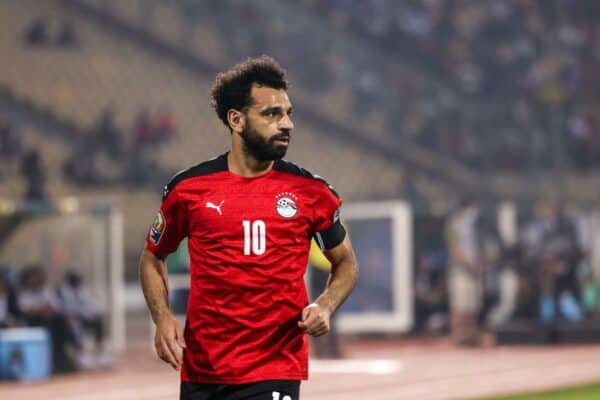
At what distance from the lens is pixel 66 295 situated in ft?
55.5

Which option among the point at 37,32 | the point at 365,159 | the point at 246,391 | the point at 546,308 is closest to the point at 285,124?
the point at 246,391

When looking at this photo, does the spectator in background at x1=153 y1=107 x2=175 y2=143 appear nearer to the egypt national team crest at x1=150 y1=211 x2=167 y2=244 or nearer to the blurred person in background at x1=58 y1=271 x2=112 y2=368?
the blurred person in background at x1=58 y1=271 x2=112 y2=368

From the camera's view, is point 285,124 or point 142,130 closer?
point 285,124

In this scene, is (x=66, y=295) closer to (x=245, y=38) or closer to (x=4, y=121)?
(x=4, y=121)

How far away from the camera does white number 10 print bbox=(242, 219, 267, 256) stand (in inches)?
205

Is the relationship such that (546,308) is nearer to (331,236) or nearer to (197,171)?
(331,236)

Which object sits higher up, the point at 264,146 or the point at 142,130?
the point at 142,130

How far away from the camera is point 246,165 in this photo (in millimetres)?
5340

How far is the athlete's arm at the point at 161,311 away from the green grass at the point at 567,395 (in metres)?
7.88

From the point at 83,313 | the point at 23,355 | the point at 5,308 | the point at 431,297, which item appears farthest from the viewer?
the point at 431,297

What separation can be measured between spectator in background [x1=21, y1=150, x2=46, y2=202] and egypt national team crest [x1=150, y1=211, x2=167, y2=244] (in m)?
17.6

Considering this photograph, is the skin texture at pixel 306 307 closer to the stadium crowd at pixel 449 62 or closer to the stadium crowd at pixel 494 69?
the stadium crowd at pixel 494 69

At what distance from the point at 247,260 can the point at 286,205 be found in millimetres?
254

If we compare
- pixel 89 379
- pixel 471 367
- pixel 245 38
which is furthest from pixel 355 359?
pixel 245 38
